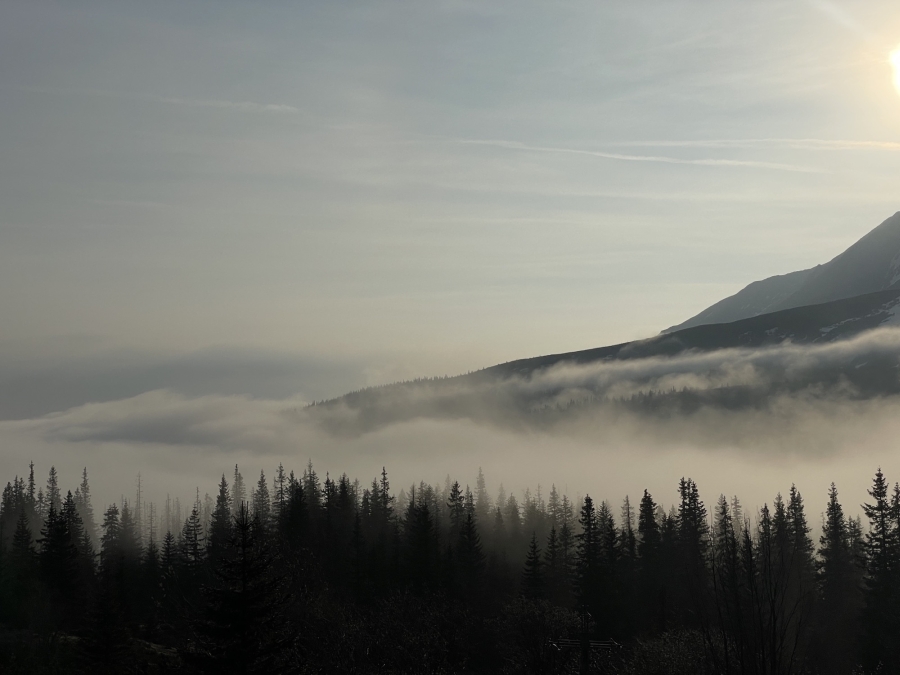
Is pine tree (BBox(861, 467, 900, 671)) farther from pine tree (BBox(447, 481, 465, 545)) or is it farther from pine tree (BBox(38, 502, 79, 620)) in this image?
pine tree (BBox(38, 502, 79, 620))

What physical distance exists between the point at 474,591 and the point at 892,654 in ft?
152

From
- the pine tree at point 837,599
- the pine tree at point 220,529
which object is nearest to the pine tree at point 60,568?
the pine tree at point 220,529

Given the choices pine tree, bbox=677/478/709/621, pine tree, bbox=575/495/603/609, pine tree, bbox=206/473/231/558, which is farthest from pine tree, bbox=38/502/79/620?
pine tree, bbox=677/478/709/621

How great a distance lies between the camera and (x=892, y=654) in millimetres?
83938

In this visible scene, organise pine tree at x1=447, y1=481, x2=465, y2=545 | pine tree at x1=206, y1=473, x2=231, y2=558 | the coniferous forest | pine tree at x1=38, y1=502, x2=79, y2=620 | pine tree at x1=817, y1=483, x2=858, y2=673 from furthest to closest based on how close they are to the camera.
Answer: pine tree at x1=447, y1=481, x2=465, y2=545
pine tree at x1=206, y1=473, x2=231, y2=558
pine tree at x1=38, y1=502, x2=79, y2=620
pine tree at x1=817, y1=483, x2=858, y2=673
the coniferous forest

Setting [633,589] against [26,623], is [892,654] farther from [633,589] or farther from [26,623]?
[26,623]

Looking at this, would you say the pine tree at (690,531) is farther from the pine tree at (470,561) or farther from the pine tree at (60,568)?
the pine tree at (60,568)

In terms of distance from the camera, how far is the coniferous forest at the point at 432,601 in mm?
45219

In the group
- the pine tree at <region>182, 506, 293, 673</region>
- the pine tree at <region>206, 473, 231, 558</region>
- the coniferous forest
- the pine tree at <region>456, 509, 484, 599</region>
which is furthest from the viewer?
the pine tree at <region>206, 473, 231, 558</region>

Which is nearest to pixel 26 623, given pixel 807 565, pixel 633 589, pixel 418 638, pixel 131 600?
pixel 131 600

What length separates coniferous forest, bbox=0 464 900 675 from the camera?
45.2 metres

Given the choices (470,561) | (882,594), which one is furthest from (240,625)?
(470,561)

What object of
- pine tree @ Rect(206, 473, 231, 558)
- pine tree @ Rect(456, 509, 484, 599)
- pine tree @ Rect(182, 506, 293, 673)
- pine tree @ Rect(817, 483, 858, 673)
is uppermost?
pine tree @ Rect(182, 506, 293, 673)

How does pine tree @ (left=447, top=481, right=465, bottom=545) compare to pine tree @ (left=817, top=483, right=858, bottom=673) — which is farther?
pine tree @ (left=447, top=481, right=465, bottom=545)
